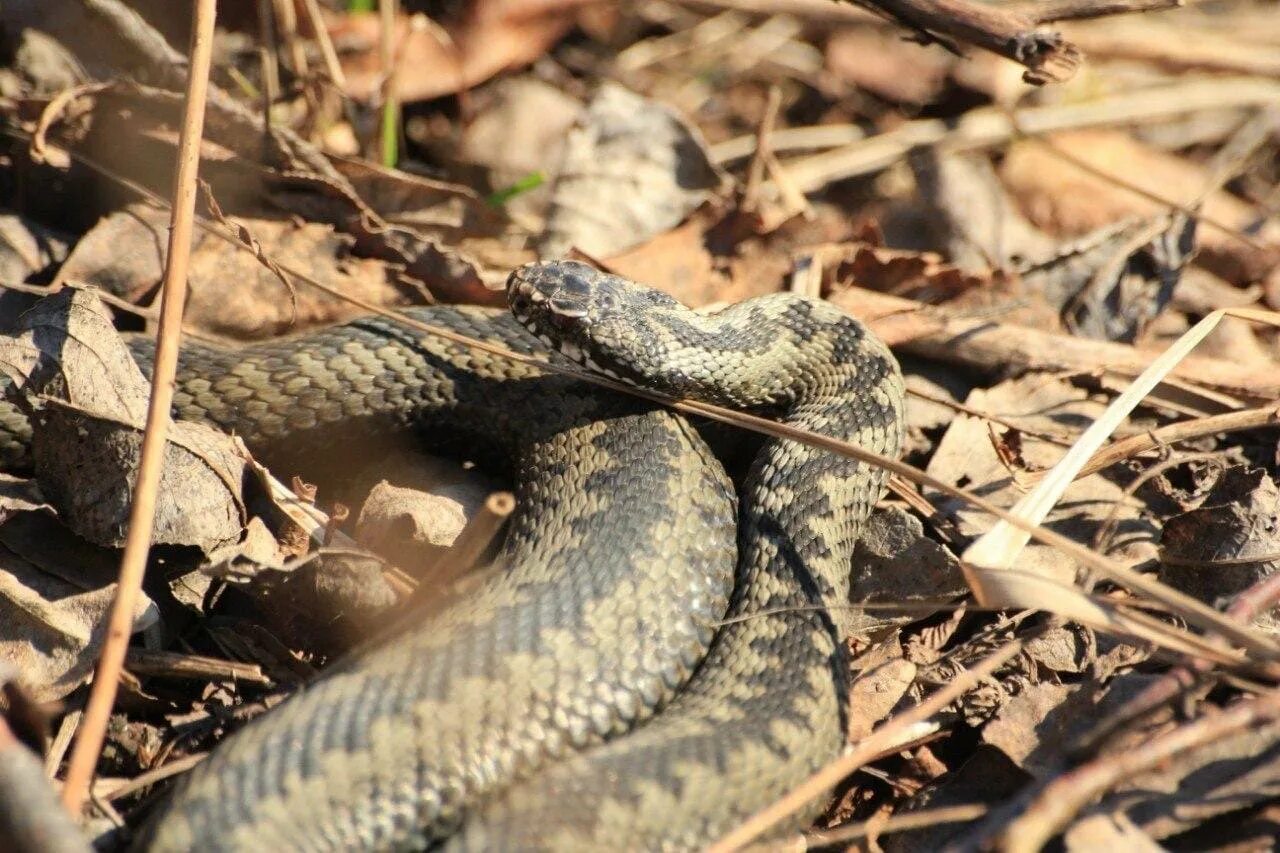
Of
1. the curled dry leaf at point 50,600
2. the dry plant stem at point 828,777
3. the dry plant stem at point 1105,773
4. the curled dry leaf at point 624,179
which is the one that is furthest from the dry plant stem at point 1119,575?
the curled dry leaf at point 624,179

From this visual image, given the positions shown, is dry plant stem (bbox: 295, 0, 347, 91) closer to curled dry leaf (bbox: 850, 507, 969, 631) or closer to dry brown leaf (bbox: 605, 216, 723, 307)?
dry brown leaf (bbox: 605, 216, 723, 307)

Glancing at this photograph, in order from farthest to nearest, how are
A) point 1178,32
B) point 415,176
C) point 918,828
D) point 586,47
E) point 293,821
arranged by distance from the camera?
point 1178,32 → point 586,47 → point 415,176 → point 918,828 → point 293,821

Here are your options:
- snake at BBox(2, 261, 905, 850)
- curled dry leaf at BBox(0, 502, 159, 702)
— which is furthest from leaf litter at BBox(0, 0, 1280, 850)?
snake at BBox(2, 261, 905, 850)

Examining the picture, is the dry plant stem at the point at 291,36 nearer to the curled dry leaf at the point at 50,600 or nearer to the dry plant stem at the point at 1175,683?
the curled dry leaf at the point at 50,600

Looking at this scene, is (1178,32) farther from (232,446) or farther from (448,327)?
(232,446)

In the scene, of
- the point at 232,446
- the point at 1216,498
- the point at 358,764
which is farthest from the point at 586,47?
the point at 358,764

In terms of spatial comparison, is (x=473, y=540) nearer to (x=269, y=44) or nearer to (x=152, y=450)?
(x=152, y=450)

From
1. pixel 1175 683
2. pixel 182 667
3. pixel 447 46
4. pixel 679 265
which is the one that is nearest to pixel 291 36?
pixel 447 46
